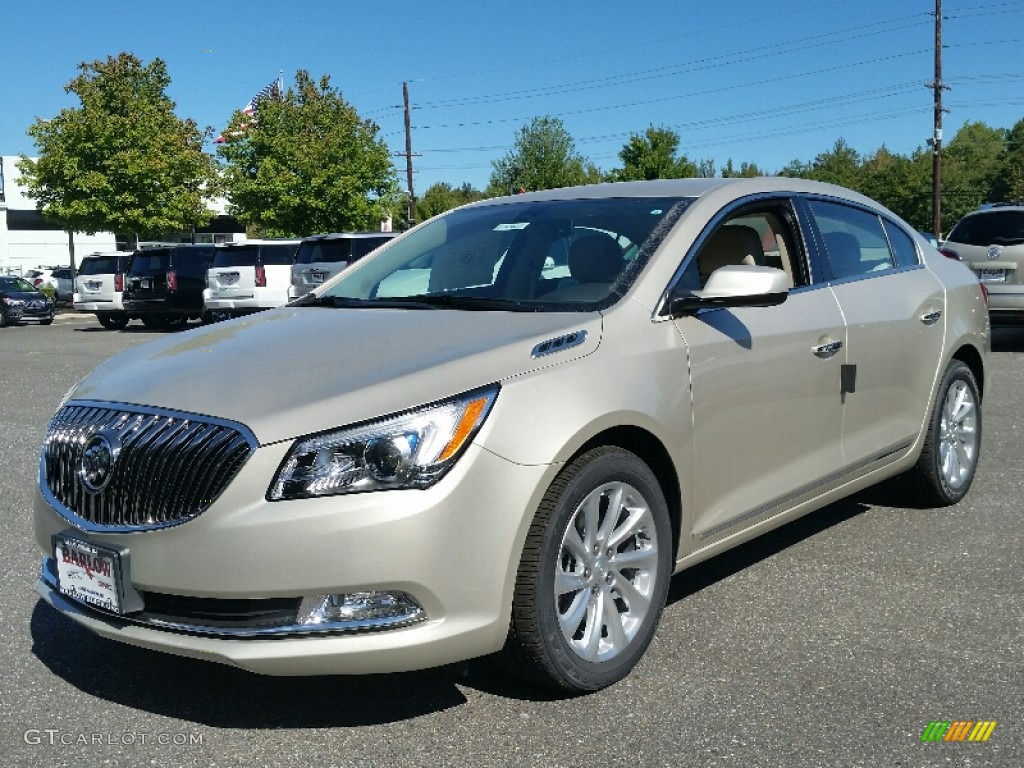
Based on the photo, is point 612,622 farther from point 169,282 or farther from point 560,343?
point 169,282

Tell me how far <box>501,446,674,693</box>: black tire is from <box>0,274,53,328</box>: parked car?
27840 mm

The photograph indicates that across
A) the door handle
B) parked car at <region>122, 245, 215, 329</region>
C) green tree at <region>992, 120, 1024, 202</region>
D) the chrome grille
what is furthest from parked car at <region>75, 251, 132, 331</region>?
green tree at <region>992, 120, 1024, 202</region>

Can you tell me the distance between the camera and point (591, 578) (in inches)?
135

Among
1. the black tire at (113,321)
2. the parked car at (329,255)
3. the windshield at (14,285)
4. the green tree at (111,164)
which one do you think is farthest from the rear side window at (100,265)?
the green tree at (111,164)

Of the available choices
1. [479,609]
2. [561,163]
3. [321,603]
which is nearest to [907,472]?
[479,609]

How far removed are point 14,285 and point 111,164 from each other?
357 inches

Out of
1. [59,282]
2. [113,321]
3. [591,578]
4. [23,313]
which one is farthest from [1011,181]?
[591,578]

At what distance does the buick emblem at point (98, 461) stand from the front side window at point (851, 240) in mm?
3053

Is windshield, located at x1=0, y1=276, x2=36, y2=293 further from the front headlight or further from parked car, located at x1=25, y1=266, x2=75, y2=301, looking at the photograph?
the front headlight

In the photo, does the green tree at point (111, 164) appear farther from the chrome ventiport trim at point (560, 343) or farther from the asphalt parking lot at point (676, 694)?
the chrome ventiport trim at point (560, 343)

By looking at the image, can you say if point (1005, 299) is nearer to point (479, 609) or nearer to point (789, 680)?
point (789, 680)

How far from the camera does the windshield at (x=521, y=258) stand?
157 inches

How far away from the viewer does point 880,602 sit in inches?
170

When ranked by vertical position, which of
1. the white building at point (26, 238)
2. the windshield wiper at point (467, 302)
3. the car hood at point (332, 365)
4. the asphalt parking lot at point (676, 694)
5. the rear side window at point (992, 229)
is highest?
the white building at point (26, 238)
